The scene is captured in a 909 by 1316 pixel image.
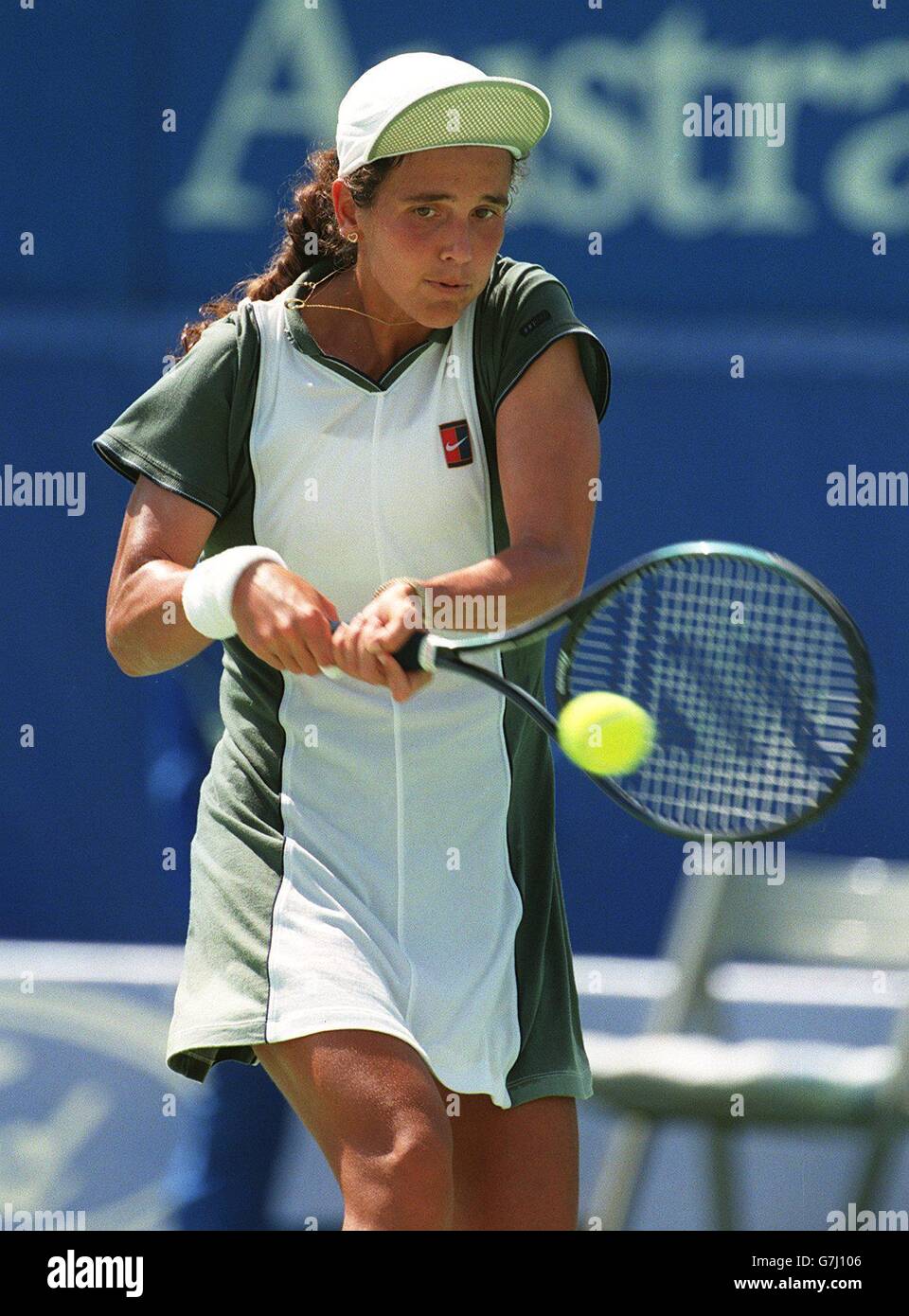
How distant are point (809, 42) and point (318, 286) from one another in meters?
2.46

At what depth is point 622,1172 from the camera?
12.1 feet

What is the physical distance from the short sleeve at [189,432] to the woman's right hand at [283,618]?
0.21m

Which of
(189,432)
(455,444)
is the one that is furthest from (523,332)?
(189,432)

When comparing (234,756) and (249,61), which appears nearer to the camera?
(234,756)

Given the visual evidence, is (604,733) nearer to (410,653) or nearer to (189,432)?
(410,653)

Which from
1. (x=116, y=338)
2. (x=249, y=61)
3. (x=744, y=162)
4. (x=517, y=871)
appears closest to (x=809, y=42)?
(x=744, y=162)

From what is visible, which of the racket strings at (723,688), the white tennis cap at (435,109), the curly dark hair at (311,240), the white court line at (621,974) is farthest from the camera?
the white court line at (621,974)

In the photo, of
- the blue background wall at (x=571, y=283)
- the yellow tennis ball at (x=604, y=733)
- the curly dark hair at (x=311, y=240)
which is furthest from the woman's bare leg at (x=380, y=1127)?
the blue background wall at (x=571, y=283)

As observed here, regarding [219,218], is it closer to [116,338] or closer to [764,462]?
[116,338]

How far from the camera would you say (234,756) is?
2453mm

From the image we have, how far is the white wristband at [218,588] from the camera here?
222 cm

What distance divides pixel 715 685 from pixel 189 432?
66 cm

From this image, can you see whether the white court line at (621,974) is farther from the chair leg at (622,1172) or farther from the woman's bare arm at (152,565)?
the woman's bare arm at (152,565)

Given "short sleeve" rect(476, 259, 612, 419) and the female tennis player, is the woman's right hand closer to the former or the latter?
the female tennis player
